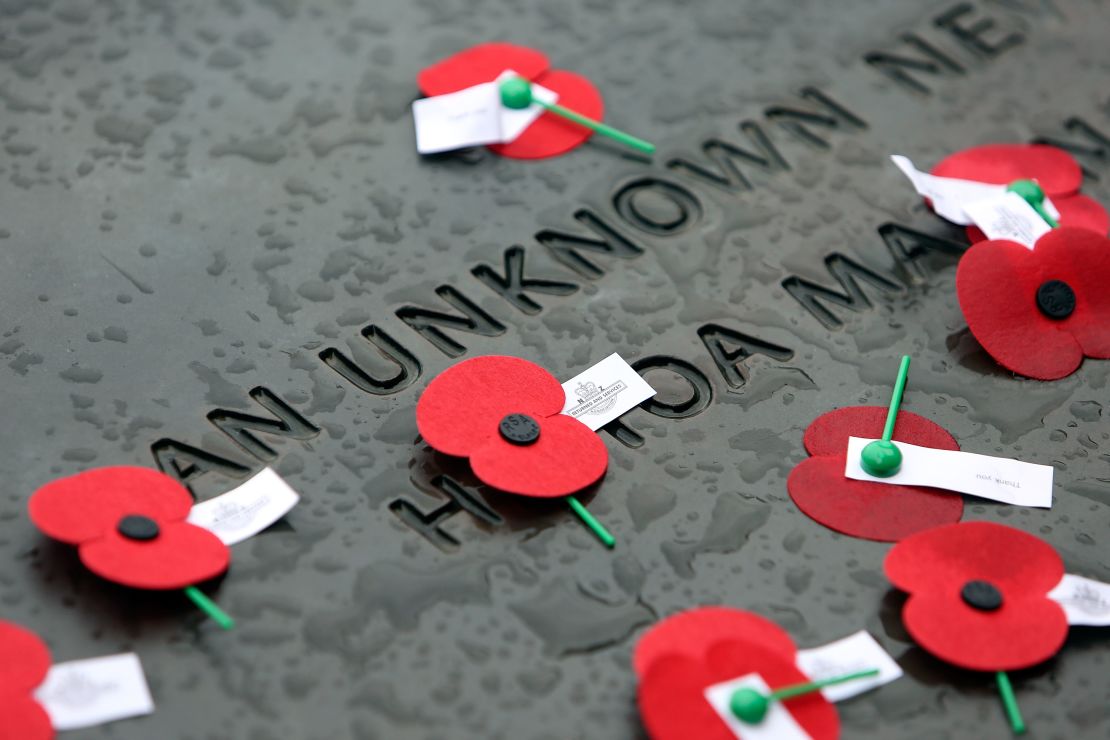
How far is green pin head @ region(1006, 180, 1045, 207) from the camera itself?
1.48m

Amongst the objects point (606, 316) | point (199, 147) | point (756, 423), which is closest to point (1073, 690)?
point (756, 423)

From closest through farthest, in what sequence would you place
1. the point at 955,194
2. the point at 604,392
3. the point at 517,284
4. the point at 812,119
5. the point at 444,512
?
1. the point at 444,512
2. the point at 604,392
3. the point at 517,284
4. the point at 955,194
5. the point at 812,119

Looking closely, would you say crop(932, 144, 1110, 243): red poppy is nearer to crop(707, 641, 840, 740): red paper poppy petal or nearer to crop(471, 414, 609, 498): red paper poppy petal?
crop(471, 414, 609, 498): red paper poppy petal

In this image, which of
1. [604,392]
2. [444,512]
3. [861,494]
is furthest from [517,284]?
[861,494]

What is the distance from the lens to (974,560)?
3.67 feet

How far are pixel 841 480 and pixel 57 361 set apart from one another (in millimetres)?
807

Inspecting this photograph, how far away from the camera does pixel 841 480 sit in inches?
47.8

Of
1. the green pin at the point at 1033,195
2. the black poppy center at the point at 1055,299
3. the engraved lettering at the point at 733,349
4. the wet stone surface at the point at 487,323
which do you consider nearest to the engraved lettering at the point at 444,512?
the wet stone surface at the point at 487,323

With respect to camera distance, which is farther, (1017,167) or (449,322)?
(1017,167)

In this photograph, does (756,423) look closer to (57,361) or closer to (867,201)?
(867,201)

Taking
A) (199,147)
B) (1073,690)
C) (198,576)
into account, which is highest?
(199,147)

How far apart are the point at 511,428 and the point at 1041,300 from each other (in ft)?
2.01

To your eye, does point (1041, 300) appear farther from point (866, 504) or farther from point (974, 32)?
point (974, 32)

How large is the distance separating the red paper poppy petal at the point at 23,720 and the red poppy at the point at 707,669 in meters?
0.48
